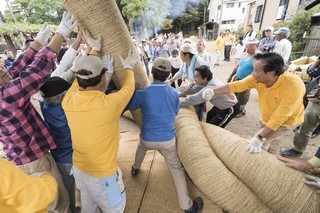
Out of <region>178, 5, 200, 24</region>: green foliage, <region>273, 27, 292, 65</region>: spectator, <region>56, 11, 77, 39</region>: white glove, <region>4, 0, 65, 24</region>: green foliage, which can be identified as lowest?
<region>273, 27, 292, 65</region>: spectator

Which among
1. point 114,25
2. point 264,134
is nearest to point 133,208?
point 264,134

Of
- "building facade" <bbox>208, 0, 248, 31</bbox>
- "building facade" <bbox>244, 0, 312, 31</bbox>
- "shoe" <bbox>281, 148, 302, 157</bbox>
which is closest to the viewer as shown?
"shoe" <bbox>281, 148, 302, 157</bbox>

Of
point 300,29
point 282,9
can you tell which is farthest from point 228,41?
point 282,9

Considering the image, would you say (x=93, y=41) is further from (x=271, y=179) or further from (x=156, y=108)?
(x=271, y=179)

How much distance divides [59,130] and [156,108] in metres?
0.94

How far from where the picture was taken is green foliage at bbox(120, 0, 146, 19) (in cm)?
2202

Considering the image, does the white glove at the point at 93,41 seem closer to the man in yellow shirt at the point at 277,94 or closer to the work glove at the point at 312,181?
the man in yellow shirt at the point at 277,94

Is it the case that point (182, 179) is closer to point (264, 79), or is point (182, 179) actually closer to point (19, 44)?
point (264, 79)

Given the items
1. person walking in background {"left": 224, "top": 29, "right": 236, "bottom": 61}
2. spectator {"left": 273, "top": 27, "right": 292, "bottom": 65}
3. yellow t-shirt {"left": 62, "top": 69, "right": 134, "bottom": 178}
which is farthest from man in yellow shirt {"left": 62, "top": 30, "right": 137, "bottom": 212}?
person walking in background {"left": 224, "top": 29, "right": 236, "bottom": 61}

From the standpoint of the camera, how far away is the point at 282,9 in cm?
1025

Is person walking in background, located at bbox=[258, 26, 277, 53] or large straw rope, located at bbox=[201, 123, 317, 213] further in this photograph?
person walking in background, located at bbox=[258, 26, 277, 53]

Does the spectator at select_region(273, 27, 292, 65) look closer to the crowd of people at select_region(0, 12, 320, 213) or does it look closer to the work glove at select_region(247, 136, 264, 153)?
the crowd of people at select_region(0, 12, 320, 213)

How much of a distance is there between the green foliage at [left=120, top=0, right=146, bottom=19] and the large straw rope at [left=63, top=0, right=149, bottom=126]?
23623 mm

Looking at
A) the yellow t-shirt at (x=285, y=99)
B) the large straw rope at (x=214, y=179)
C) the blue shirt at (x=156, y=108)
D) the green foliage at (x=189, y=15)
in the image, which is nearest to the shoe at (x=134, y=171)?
the blue shirt at (x=156, y=108)
